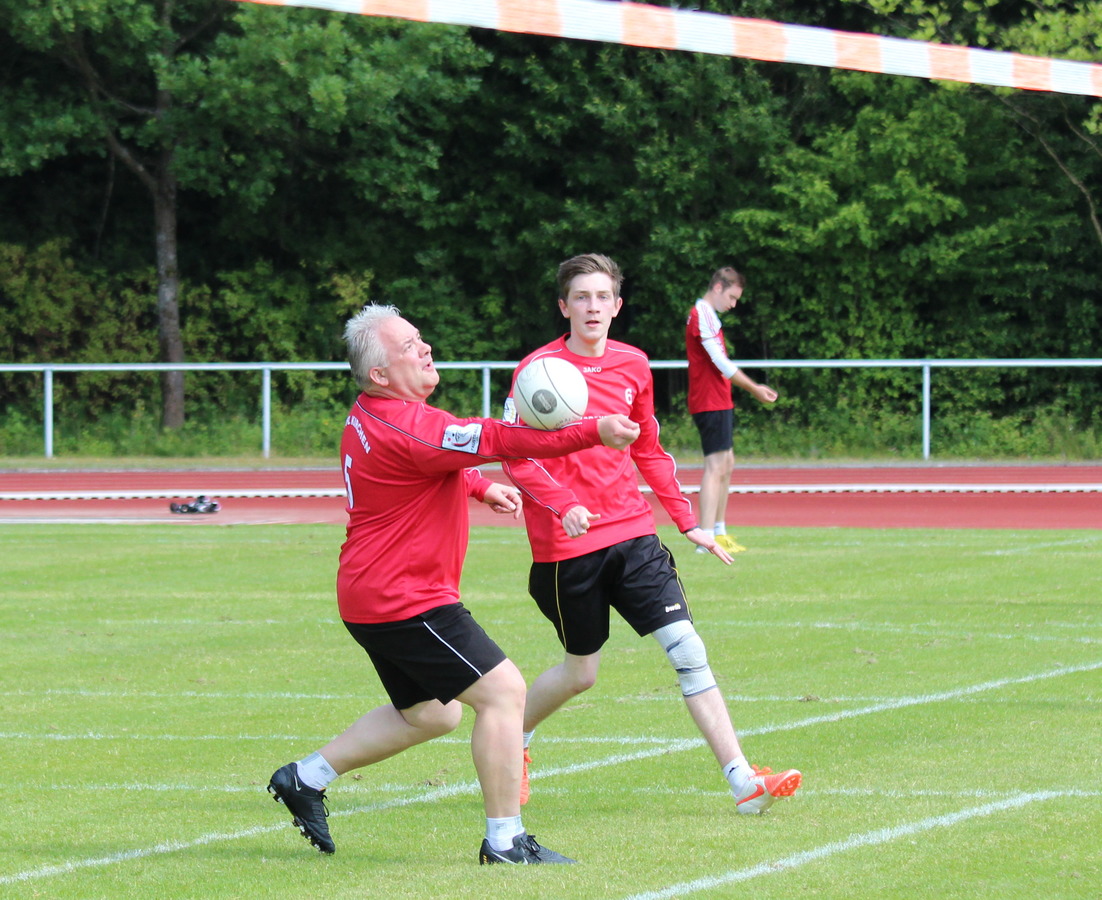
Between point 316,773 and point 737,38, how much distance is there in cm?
465

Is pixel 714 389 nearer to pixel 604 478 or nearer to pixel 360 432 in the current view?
pixel 604 478

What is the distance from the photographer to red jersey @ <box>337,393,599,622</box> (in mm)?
5008

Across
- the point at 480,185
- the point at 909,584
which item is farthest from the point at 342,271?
the point at 909,584

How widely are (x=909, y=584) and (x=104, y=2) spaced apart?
21.6 metres

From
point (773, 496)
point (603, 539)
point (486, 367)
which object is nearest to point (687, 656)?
point (603, 539)

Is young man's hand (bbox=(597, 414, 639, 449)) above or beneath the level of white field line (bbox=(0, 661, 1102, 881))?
above

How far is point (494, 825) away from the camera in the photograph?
5082 millimetres

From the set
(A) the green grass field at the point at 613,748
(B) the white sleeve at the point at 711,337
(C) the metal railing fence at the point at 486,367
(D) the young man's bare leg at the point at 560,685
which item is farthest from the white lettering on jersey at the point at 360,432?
(C) the metal railing fence at the point at 486,367

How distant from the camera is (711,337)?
1360cm

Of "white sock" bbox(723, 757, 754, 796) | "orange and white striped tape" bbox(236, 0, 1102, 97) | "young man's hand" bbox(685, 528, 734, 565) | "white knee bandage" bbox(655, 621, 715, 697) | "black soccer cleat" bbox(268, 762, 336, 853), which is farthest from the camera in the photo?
"orange and white striped tape" bbox(236, 0, 1102, 97)

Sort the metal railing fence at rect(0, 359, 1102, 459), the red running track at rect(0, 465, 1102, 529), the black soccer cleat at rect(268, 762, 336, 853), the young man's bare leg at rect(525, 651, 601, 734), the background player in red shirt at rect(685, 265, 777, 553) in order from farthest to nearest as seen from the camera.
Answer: the metal railing fence at rect(0, 359, 1102, 459) → the red running track at rect(0, 465, 1102, 529) → the background player in red shirt at rect(685, 265, 777, 553) → the young man's bare leg at rect(525, 651, 601, 734) → the black soccer cleat at rect(268, 762, 336, 853)

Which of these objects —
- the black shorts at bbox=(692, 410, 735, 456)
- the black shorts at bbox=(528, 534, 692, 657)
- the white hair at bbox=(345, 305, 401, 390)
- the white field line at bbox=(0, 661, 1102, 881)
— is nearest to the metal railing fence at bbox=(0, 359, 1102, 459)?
the black shorts at bbox=(692, 410, 735, 456)

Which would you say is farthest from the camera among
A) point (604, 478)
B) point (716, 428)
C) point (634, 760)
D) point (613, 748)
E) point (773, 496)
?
point (773, 496)

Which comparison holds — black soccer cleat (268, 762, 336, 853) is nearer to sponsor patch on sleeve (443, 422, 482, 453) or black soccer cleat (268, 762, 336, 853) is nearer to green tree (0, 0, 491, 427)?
sponsor patch on sleeve (443, 422, 482, 453)
